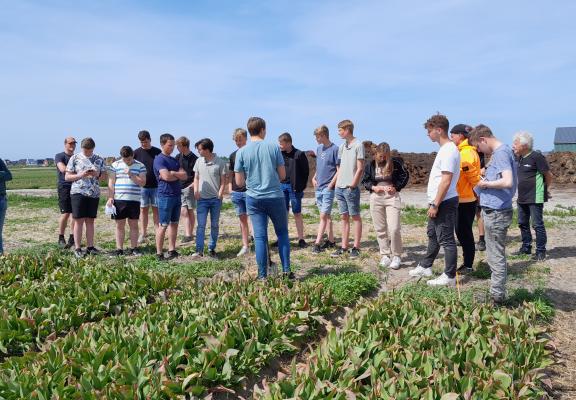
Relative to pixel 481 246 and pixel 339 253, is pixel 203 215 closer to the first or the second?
pixel 339 253

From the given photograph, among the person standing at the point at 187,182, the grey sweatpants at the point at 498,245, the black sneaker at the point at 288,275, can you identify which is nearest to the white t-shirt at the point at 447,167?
the grey sweatpants at the point at 498,245

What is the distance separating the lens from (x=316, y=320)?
206 inches

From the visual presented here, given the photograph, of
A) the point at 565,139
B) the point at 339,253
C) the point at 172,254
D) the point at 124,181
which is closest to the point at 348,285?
the point at 339,253

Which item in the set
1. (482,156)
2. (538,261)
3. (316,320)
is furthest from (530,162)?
(316,320)

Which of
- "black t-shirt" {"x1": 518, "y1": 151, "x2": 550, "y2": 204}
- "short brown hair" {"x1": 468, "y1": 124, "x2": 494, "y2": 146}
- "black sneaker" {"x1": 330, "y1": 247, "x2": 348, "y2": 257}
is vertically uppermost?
"short brown hair" {"x1": 468, "y1": 124, "x2": 494, "y2": 146}

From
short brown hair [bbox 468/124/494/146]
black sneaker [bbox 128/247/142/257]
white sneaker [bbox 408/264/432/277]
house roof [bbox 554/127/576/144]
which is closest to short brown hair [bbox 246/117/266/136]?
short brown hair [bbox 468/124/494/146]

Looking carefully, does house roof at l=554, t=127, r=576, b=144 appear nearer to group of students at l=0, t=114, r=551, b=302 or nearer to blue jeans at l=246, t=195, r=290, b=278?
group of students at l=0, t=114, r=551, b=302

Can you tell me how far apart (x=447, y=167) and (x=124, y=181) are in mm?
5287

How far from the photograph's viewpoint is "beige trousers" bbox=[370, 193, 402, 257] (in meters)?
7.21

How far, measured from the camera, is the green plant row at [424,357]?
343 centimetres

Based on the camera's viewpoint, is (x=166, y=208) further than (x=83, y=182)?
No

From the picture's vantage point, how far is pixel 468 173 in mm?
6754

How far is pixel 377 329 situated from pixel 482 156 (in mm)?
4925

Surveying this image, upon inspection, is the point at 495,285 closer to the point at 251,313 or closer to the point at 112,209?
the point at 251,313
